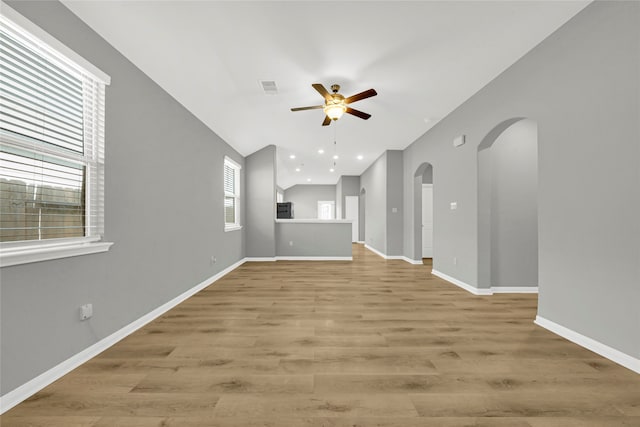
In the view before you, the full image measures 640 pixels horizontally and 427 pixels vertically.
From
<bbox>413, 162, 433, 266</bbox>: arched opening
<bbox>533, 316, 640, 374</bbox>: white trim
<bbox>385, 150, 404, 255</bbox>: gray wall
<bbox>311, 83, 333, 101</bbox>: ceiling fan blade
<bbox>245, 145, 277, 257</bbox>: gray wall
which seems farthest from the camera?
<bbox>385, 150, 404, 255</bbox>: gray wall

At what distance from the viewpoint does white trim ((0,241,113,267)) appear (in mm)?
1535

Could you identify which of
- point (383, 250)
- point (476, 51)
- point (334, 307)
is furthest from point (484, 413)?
point (383, 250)

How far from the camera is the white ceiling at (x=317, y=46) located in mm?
2215

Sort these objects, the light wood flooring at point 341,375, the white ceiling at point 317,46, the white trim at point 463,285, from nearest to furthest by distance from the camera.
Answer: the light wood flooring at point 341,375 → the white ceiling at point 317,46 → the white trim at point 463,285

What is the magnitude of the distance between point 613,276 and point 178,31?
13.3ft

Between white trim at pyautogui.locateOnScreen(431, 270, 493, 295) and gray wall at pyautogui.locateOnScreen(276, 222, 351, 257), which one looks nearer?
white trim at pyautogui.locateOnScreen(431, 270, 493, 295)

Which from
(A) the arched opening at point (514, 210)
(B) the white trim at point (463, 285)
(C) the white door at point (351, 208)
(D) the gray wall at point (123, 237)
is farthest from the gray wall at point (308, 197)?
(A) the arched opening at point (514, 210)

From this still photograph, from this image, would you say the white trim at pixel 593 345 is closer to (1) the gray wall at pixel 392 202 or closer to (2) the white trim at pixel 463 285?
(2) the white trim at pixel 463 285

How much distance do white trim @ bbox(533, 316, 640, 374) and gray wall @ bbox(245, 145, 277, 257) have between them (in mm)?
5242

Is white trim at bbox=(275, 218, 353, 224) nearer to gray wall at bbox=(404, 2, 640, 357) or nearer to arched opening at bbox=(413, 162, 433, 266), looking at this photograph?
arched opening at bbox=(413, 162, 433, 266)

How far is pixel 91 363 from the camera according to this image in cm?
197

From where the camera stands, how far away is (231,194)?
5.73 metres

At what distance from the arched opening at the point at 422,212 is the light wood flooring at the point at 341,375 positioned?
126 inches

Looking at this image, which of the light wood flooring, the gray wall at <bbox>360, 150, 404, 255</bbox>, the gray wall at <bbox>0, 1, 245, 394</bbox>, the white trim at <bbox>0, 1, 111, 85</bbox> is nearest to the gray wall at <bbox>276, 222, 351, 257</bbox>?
the gray wall at <bbox>360, 150, 404, 255</bbox>
